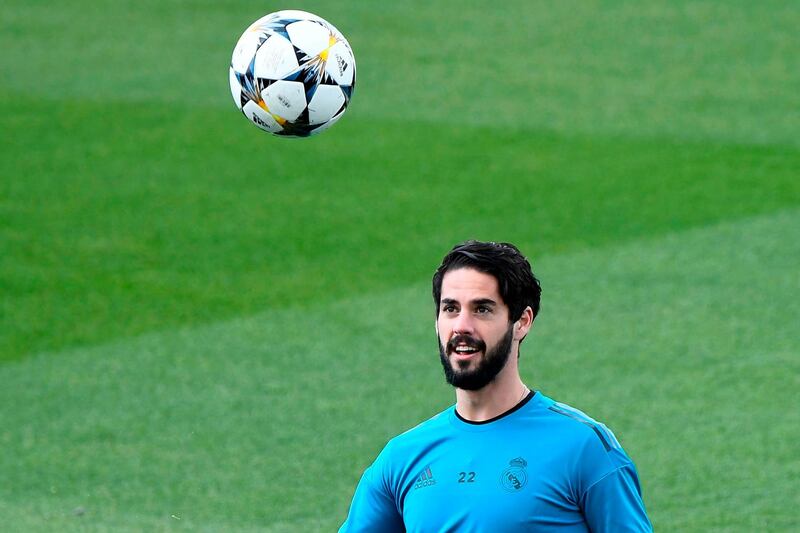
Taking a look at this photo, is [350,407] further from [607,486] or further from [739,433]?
[607,486]

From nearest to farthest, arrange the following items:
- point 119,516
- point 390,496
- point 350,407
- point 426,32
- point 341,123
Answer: point 390,496 < point 119,516 < point 350,407 < point 341,123 < point 426,32

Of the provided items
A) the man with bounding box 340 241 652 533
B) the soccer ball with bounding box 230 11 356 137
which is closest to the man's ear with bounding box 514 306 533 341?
the man with bounding box 340 241 652 533

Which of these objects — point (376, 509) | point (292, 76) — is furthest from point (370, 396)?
point (376, 509)

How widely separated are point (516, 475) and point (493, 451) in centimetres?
12

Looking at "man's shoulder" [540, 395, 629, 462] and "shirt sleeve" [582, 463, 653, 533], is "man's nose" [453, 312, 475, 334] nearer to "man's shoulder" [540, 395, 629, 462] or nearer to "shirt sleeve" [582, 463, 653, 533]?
"man's shoulder" [540, 395, 629, 462]

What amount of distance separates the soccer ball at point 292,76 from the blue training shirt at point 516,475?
9.49 feet

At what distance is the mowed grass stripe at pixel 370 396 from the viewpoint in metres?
8.48

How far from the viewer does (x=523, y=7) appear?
20.8 m

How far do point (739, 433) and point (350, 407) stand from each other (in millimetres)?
2771

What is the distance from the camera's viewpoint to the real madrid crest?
4.08 meters

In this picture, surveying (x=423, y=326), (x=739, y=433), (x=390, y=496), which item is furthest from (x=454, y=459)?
(x=423, y=326)

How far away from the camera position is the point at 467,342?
→ 4.19 metres

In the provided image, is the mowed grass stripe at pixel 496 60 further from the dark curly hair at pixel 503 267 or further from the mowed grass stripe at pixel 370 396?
the dark curly hair at pixel 503 267

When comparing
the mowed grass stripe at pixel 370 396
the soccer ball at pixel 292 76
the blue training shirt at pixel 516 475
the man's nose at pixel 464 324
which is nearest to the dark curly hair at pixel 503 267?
the man's nose at pixel 464 324
